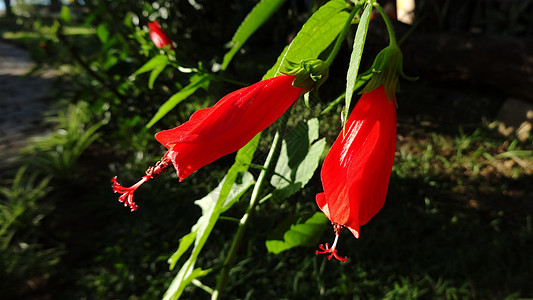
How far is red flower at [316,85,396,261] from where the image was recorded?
12.8 inches

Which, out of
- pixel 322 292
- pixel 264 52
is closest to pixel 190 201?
pixel 322 292

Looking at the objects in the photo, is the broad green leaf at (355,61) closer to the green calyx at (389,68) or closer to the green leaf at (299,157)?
the green calyx at (389,68)

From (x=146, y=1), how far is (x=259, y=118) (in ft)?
4.96

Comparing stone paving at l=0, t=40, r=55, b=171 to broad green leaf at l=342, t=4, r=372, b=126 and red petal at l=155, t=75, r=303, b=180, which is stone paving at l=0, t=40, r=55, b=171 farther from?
broad green leaf at l=342, t=4, r=372, b=126

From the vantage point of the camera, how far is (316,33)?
35 cm

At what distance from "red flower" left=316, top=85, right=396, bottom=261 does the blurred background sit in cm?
55

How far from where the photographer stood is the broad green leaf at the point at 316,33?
13.5 inches

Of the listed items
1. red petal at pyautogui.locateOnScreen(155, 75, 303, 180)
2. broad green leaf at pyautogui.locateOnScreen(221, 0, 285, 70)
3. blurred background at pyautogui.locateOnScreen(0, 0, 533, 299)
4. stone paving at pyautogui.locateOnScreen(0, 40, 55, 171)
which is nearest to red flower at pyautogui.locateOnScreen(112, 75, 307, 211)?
red petal at pyautogui.locateOnScreen(155, 75, 303, 180)

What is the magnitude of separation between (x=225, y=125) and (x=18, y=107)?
4052 millimetres

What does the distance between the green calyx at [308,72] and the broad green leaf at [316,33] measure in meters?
0.01

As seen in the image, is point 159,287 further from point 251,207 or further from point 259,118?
point 259,118

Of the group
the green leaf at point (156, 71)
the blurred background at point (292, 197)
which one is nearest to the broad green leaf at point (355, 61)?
the green leaf at point (156, 71)

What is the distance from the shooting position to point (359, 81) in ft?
1.27

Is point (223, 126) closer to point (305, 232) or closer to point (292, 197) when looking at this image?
point (305, 232)
